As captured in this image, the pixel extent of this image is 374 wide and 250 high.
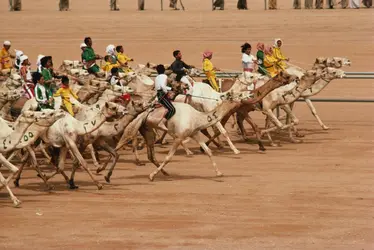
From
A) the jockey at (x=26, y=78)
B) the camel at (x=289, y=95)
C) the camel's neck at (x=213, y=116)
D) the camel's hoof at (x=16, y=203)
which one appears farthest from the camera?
the camel at (x=289, y=95)

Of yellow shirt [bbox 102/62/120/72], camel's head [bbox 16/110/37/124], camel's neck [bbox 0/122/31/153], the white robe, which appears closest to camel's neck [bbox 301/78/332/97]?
yellow shirt [bbox 102/62/120/72]

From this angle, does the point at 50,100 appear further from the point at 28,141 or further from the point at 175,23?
the point at 175,23

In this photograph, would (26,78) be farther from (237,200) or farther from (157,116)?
(237,200)

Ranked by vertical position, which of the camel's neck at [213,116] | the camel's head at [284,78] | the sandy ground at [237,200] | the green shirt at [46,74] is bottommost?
the sandy ground at [237,200]

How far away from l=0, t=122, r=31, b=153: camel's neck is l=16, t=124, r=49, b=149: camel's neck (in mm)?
92

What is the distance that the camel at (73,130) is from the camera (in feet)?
83.6

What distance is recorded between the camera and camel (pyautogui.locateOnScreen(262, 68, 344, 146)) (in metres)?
32.2

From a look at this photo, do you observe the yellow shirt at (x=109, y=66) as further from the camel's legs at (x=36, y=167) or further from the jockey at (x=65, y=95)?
the camel's legs at (x=36, y=167)

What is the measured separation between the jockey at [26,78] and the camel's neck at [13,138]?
16.4ft

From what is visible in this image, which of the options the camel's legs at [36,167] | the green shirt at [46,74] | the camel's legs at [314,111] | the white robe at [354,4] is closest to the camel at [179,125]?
the camel's legs at [36,167]

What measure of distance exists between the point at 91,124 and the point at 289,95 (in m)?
8.25

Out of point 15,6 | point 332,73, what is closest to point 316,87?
point 332,73

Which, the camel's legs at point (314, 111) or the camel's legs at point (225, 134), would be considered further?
the camel's legs at point (314, 111)

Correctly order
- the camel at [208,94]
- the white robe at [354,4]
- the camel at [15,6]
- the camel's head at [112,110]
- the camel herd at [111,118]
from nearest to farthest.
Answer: the camel herd at [111,118] → the camel's head at [112,110] → the camel at [208,94] → the white robe at [354,4] → the camel at [15,6]
